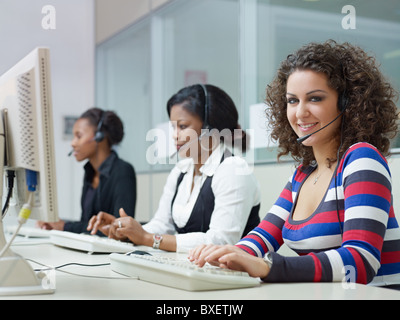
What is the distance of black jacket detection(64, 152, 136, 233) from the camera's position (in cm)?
261

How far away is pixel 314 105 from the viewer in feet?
4.21

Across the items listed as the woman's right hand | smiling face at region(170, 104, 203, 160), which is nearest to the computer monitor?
the woman's right hand

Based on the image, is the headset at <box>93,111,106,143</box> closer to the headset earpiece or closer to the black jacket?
the black jacket

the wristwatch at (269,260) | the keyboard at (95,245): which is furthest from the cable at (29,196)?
the keyboard at (95,245)

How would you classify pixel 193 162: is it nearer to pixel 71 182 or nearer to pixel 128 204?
pixel 128 204

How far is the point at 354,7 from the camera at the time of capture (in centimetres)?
204

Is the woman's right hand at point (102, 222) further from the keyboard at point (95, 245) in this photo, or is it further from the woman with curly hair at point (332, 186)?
the woman with curly hair at point (332, 186)

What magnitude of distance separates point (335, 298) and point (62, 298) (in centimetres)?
48

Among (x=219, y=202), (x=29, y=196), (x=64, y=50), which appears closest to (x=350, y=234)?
(x=29, y=196)

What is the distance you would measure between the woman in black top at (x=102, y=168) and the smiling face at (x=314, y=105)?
1.46 meters

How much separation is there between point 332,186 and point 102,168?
1.79 m

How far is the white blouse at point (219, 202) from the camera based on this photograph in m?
1.79

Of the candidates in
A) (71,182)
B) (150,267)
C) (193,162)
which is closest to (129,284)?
(150,267)

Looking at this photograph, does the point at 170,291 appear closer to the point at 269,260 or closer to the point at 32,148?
the point at 269,260
